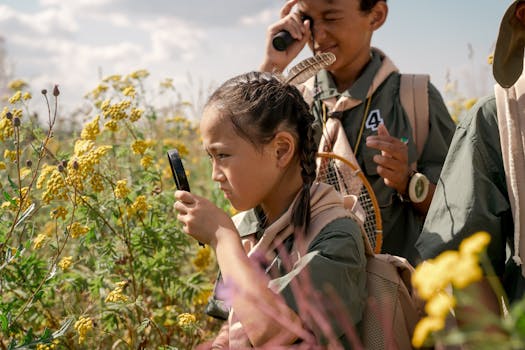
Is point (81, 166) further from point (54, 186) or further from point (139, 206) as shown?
point (139, 206)

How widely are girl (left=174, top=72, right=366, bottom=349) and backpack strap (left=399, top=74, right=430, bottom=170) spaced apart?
0.81 meters

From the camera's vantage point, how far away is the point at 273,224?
202cm

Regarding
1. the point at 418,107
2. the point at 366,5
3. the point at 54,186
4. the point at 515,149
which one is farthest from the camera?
the point at 366,5

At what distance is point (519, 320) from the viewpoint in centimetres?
68

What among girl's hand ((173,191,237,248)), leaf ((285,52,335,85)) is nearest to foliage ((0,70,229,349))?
girl's hand ((173,191,237,248))

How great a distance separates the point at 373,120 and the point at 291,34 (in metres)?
0.52

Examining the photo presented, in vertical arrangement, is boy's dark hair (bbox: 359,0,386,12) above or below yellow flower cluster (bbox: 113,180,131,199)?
above

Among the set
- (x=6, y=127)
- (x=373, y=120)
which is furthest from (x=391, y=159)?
(x=6, y=127)

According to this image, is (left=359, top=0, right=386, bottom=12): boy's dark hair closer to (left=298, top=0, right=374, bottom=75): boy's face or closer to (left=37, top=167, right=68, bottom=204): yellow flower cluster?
(left=298, top=0, right=374, bottom=75): boy's face

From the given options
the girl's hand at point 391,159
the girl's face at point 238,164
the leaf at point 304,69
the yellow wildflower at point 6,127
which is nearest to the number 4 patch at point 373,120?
the girl's hand at point 391,159

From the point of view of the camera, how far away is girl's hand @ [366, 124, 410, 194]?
8.37 feet

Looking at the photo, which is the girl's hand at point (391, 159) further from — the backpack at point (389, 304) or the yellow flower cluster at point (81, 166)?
the yellow flower cluster at point (81, 166)

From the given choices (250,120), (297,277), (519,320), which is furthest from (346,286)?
(519,320)

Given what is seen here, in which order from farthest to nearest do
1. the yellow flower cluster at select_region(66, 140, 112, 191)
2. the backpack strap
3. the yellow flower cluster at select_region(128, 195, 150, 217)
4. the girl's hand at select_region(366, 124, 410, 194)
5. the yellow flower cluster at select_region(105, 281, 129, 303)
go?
the backpack strap < the yellow flower cluster at select_region(128, 195, 150, 217) < the girl's hand at select_region(366, 124, 410, 194) < the yellow flower cluster at select_region(66, 140, 112, 191) < the yellow flower cluster at select_region(105, 281, 129, 303)
